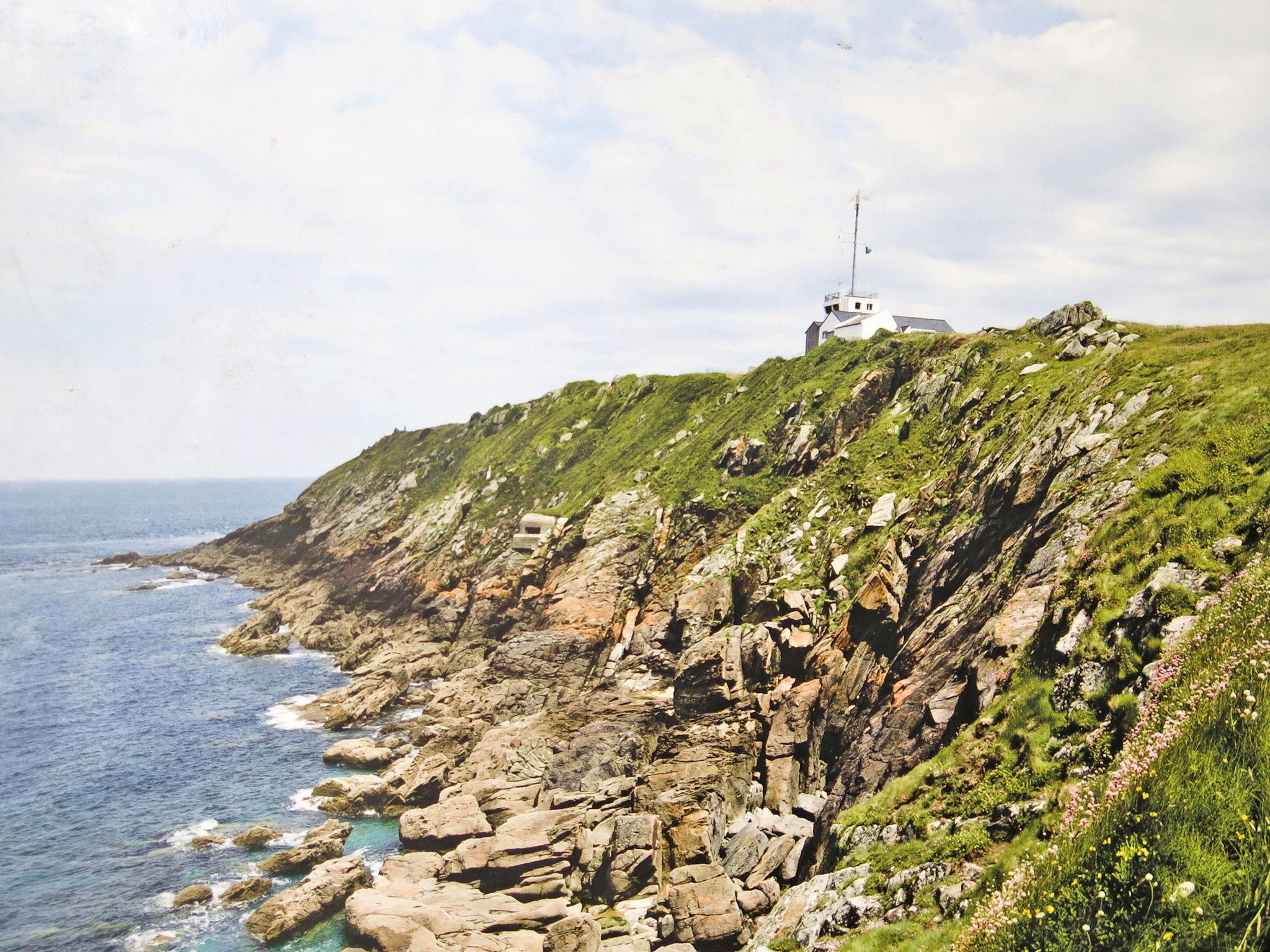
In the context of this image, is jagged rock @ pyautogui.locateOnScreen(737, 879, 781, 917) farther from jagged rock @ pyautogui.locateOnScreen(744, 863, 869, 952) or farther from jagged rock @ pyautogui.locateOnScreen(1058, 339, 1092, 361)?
jagged rock @ pyautogui.locateOnScreen(1058, 339, 1092, 361)

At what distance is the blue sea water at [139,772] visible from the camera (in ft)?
124

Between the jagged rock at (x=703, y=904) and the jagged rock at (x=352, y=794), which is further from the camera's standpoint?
the jagged rock at (x=352, y=794)

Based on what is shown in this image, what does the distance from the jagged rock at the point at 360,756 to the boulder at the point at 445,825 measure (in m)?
12.8

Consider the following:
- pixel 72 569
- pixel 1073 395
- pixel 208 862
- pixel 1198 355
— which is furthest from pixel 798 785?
pixel 72 569

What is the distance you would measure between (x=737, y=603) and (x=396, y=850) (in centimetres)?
2620

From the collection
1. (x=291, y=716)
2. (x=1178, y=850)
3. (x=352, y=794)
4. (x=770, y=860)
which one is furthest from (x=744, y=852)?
(x=291, y=716)

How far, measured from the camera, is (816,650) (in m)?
40.0

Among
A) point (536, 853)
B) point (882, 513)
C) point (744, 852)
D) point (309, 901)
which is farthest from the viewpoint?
point (882, 513)

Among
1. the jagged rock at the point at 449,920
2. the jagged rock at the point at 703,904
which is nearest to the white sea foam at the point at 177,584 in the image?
the jagged rock at the point at 449,920

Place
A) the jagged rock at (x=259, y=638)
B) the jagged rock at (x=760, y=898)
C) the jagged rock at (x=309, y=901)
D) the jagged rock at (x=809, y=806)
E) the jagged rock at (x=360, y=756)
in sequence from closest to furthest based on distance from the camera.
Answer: the jagged rock at (x=760, y=898)
the jagged rock at (x=809, y=806)
the jagged rock at (x=309, y=901)
the jagged rock at (x=360, y=756)
the jagged rock at (x=259, y=638)

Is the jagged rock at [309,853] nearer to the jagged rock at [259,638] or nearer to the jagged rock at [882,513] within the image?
the jagged rock at [882,513]

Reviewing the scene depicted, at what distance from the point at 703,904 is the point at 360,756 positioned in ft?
118

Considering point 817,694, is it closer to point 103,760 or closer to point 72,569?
point 103,760

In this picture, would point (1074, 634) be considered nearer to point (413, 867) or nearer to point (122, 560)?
point (413, 867)
